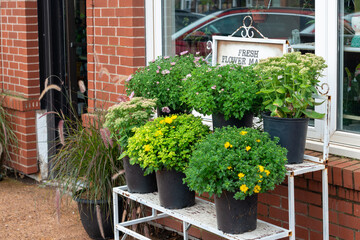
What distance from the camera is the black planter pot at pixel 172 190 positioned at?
3635 mm

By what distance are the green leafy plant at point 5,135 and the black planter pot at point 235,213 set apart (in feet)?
13.1

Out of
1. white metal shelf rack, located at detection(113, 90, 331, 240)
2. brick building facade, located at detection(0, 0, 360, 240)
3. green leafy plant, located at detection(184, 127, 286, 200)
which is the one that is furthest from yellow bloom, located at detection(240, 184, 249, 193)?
brick building facade, located at detection(0, 0, 360, 240)

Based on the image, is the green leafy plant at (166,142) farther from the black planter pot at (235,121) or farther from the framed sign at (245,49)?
the framed sign at (245,49)

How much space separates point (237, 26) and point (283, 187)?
51.2 inches

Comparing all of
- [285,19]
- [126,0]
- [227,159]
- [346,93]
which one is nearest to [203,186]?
[227,159]

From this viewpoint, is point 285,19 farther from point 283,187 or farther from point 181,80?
point 283,187

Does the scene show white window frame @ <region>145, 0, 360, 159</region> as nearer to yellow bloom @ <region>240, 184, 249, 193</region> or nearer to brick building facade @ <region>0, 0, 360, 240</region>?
brick building facade @ <region>0, 0, 360, 240</region>

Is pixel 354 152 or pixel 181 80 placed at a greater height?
pixel 181 80

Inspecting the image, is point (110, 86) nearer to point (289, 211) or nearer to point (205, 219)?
point (205, 219)

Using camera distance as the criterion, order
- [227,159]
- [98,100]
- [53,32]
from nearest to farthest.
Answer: [227,159], [98,100], [53,32]

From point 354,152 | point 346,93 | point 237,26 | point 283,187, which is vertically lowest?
point 283,187

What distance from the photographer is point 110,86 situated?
17.8 ft

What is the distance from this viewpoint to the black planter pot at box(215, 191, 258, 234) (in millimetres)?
3160

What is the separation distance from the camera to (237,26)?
4.56 meters
